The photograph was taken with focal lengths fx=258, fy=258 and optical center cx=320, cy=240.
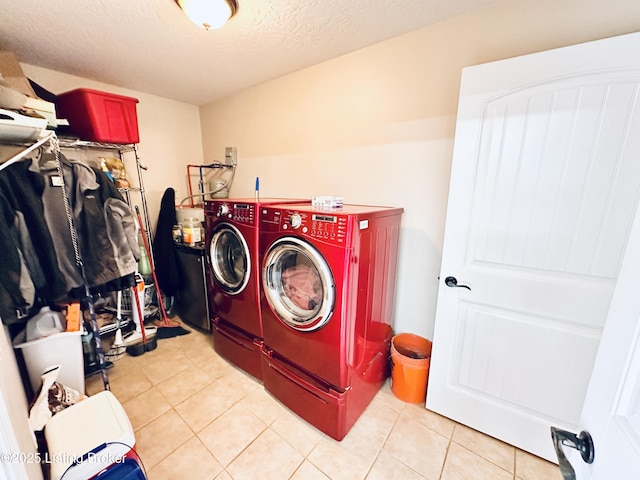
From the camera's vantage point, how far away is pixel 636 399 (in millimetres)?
465

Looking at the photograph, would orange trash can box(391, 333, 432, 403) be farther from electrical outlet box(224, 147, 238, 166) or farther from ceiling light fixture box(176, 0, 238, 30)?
electrical outlet box(224, 147, 238, 166)

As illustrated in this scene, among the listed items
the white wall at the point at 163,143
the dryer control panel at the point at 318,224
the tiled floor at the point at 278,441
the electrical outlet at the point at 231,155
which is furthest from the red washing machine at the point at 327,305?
the white wall at the point at 163,143

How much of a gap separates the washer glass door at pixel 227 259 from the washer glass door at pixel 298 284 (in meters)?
0.32

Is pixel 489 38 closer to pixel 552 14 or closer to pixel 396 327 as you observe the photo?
pixel 552 14

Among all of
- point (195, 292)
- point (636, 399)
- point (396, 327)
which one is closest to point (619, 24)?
point (636, 399)

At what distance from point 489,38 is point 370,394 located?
2257mm

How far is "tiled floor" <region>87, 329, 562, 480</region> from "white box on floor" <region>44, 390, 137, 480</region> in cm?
34

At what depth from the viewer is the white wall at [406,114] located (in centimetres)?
131

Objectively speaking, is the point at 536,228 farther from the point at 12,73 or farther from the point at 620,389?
the point at 12,73

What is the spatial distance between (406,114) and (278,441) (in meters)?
2.19

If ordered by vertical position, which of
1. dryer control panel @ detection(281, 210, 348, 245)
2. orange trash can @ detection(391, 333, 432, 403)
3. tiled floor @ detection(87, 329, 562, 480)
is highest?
dryer control panel @ detection(281, 210, 348, 245)

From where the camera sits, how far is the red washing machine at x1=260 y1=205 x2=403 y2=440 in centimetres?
132

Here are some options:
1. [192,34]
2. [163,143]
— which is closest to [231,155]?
[163,143]

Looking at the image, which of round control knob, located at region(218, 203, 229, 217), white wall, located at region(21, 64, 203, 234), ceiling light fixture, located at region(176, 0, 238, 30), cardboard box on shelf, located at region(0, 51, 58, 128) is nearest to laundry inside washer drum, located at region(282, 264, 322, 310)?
round control knob, located at region(218, 203, 229, 217)
